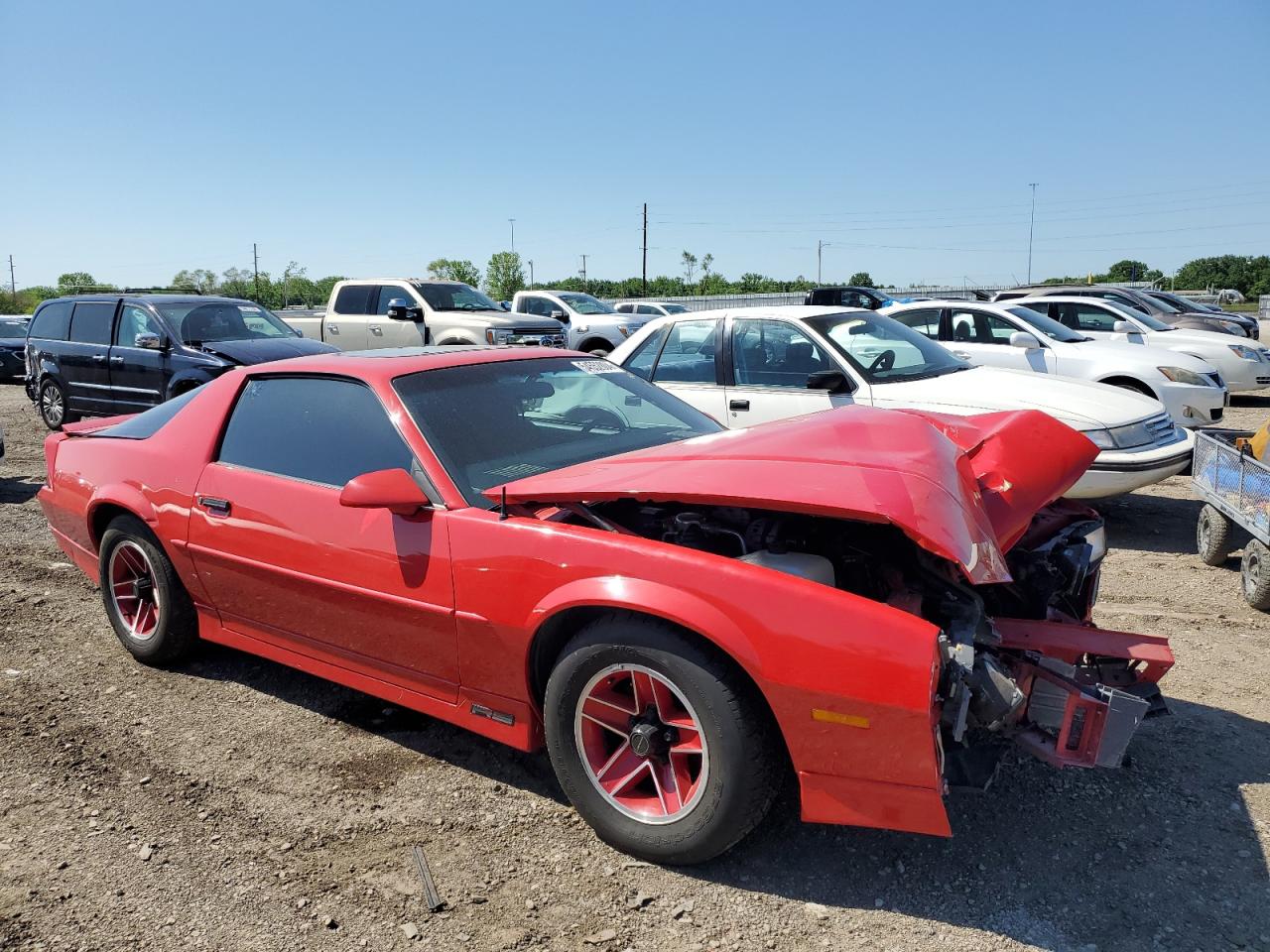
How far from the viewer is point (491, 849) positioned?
9.17 feet

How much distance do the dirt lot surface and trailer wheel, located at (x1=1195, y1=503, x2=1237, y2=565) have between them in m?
1.72

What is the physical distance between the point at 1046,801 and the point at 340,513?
257 centimetres

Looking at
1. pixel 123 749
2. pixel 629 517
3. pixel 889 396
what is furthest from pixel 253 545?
pixel 889 396

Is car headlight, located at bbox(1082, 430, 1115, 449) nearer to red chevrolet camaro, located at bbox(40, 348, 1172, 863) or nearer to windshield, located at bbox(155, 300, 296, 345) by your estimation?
red chevrolet camaro, located at bbox(40, 348, 1172, 863)

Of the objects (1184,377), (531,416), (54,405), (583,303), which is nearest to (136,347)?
(54,405)

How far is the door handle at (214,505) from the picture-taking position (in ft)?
11.8

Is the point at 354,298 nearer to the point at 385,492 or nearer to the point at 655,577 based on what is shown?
the point at 385,492

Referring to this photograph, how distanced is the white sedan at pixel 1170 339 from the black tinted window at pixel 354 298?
32.4ft

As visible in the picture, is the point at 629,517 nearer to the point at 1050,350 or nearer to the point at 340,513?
the point at 340,513

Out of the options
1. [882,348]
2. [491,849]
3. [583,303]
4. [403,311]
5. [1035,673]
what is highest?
[583,303]

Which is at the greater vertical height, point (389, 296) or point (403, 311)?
point (389, 296)

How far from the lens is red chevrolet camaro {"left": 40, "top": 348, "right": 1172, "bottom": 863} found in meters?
2.36

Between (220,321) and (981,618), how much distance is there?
1013 centimetres

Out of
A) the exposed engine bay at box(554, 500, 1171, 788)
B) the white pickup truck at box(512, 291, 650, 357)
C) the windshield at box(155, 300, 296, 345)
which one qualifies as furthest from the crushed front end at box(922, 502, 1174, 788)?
the white pickup truck at box(512, 291, 650, 357)
